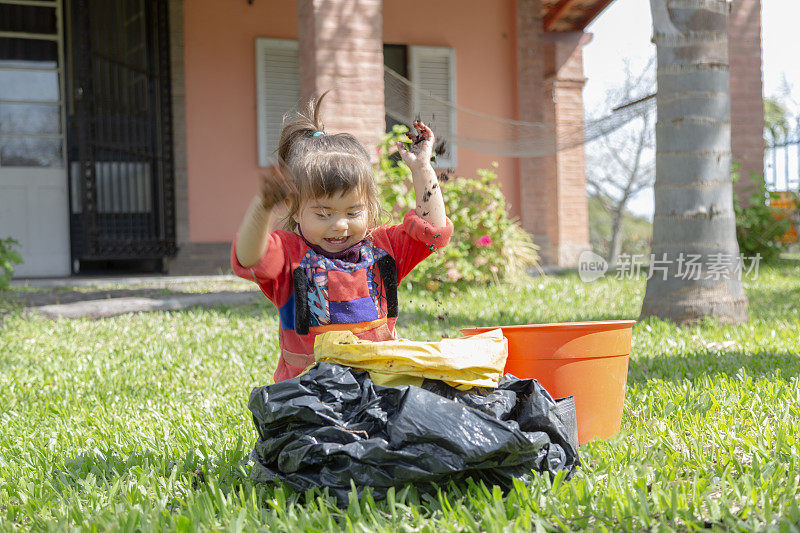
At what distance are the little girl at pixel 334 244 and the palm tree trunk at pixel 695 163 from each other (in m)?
2.91

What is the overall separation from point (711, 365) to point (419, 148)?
6.80 feet

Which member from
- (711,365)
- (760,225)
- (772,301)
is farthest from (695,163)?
(760,225)

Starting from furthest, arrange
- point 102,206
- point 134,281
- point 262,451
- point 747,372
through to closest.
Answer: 1. point 102,206
2. point 134,281
3. point 747,372
4. point 262,451

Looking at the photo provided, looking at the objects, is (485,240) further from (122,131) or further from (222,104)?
(122,131)

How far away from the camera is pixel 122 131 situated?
901 cm

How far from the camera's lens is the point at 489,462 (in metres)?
1.80

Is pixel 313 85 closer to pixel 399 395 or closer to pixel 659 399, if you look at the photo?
pixel 659 399

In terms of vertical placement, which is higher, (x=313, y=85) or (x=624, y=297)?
(x=313, y=85)

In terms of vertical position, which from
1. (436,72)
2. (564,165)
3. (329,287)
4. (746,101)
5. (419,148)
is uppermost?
(436,72)

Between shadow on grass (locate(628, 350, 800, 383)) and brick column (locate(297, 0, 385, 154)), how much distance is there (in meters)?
3.41

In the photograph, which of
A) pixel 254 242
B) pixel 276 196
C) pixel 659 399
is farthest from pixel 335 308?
pixel 659 399

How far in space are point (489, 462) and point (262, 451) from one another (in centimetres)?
58

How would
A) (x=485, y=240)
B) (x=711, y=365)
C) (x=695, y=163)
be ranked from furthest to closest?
(x=485, y=240), (x=695, y=163), (x=711, y=365)

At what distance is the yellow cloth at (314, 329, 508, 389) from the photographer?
1888 millimetres
